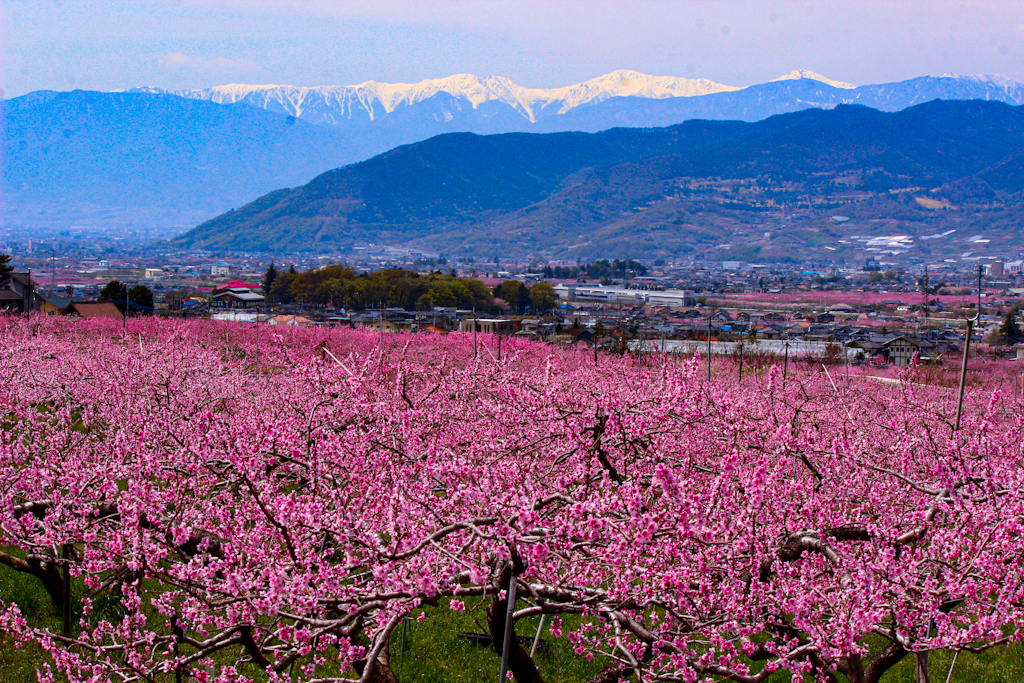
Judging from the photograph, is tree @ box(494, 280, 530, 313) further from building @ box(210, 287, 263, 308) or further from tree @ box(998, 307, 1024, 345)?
tree @ box(998, 307, 1024, 345)

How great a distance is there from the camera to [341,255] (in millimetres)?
184500

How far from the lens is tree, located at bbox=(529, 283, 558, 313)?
3115 inches

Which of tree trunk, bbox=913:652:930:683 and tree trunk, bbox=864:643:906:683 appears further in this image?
tree trunk, bbox=864:643:906:683

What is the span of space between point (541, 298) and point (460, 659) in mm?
73755

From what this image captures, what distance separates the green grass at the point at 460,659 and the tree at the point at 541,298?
7043 cm

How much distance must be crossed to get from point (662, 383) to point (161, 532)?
10.7 ft

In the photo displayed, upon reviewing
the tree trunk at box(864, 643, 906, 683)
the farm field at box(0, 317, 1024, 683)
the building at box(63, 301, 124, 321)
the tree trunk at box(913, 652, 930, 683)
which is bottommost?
the building at box(63, 301, 124, 321)

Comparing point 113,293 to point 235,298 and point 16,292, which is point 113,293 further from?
point 235,298

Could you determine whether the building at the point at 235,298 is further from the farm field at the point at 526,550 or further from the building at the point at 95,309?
the farm field at the point at 526,550

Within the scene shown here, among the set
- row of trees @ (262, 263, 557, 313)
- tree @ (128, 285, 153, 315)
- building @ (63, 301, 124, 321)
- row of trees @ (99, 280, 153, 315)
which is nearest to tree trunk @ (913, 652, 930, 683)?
building @ (63, 301, 124, 321)

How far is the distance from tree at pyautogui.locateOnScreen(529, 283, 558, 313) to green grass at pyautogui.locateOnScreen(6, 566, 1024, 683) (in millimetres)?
70428

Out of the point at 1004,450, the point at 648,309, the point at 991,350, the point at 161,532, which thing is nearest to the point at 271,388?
the point at 161,532

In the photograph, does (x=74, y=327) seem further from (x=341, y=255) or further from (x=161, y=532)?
(x=341, y=255)

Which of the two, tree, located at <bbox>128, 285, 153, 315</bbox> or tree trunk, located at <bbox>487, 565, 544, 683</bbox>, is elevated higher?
tree trunk, located at <bbox>487, 565, 544, 683</bbox>
